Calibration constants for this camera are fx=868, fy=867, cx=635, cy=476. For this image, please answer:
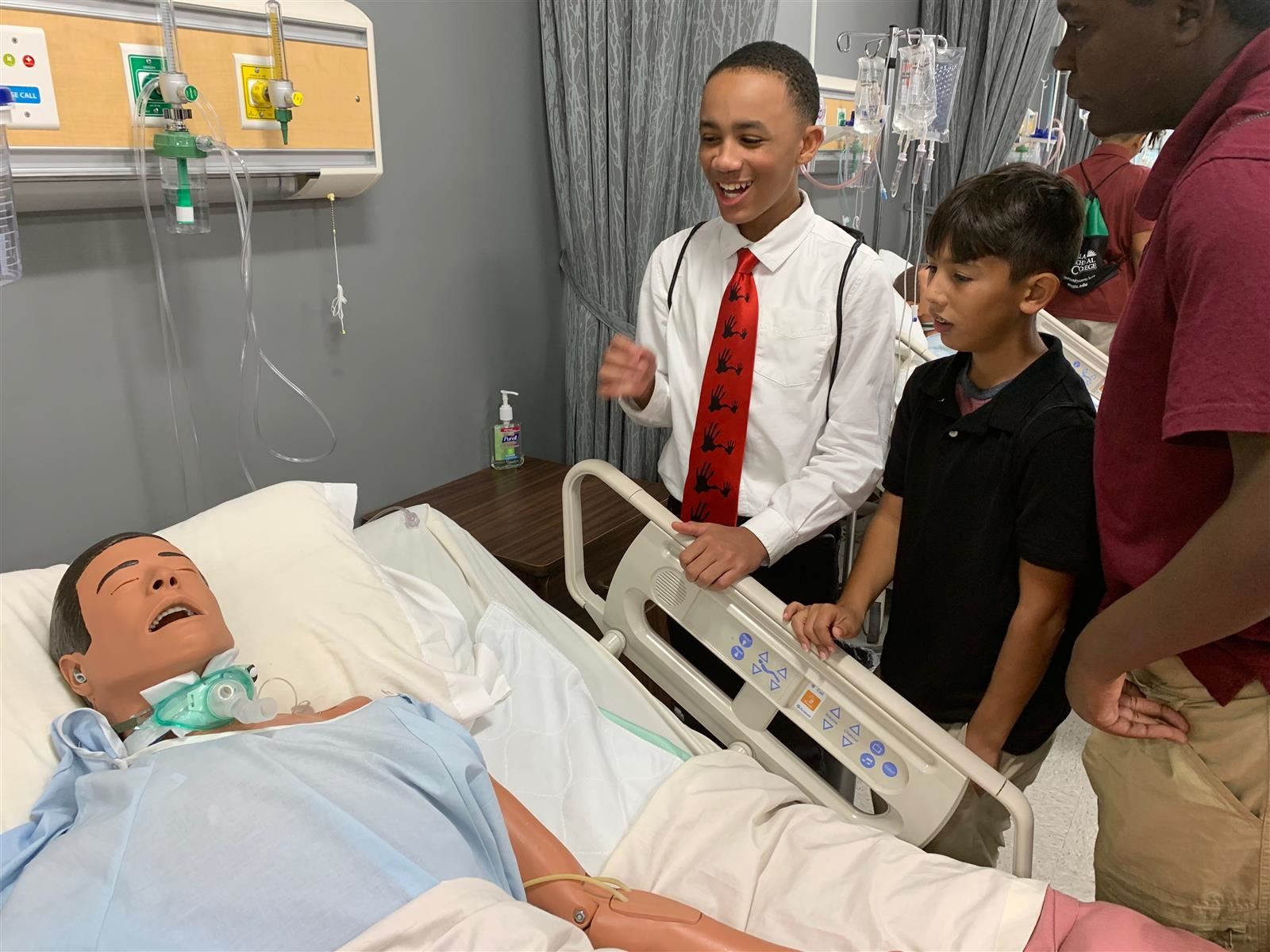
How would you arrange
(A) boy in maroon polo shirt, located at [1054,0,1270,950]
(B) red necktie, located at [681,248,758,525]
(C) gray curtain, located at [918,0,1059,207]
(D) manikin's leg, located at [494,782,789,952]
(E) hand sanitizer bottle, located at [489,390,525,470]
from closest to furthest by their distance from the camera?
(A) boy in maroon polo shirt, located at [1054,0,1270,950] < (D) manikin's leg, located at [494,782,789,952] < (B) red necktie, located at [681,248,758,525] < (E) hand sanitizer bottle, located at [489,390,525,470] < (C) gray curtain, located at [918,0,1059,207]

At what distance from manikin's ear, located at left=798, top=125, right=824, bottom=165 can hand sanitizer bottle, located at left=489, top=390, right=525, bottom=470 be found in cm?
107

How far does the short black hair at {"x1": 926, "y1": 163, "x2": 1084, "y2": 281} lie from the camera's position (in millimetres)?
1269

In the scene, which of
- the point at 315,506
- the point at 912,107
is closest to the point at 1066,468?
the point at 315,506

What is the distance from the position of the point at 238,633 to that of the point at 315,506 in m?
0.30

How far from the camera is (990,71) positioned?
12.4ft

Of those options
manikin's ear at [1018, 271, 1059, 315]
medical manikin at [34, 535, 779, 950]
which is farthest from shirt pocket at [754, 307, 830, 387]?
medical manikin at [34, 535, 779, 950]

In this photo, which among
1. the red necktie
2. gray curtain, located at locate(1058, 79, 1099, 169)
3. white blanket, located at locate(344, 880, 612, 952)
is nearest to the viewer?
white blanket, located at locate(344, 880, 612, 952)

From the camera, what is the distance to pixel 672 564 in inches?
62.8

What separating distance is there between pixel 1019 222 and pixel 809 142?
0.51 m

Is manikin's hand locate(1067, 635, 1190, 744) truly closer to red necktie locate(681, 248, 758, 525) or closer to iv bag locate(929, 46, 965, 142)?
red necktie locate(681, 248, 758, 525)

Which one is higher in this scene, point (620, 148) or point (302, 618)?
point (620, 148)

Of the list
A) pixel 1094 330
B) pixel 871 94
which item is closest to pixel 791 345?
pixel 871 94

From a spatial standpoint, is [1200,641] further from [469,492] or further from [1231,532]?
[469,492]

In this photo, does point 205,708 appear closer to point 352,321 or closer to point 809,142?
point 352,321
